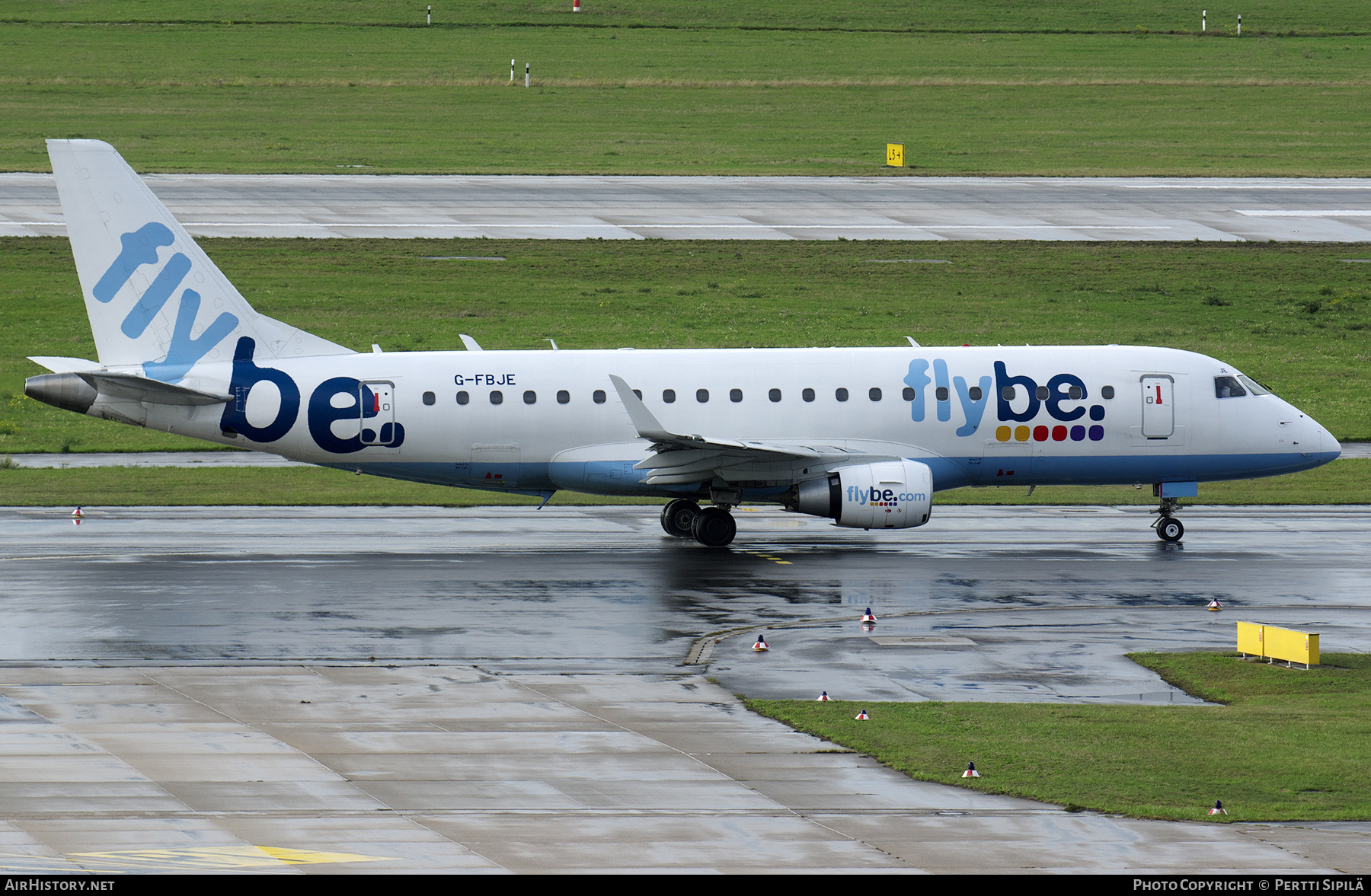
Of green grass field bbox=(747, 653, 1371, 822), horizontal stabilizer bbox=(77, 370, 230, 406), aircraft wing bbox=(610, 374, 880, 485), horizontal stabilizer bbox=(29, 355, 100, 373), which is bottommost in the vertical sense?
green grass field bbox=(747, 653, 1371, 822)

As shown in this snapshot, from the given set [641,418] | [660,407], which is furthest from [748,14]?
[641,418]

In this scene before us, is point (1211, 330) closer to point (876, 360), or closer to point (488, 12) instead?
point (876, 360)

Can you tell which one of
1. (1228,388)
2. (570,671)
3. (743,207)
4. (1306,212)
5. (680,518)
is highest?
(743,207)

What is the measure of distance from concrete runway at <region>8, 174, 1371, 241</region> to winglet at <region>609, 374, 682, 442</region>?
38.3 metres

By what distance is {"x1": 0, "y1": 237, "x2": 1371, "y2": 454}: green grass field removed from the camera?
196ft

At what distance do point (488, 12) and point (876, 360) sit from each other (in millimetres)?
109054

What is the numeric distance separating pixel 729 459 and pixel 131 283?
12764 mm

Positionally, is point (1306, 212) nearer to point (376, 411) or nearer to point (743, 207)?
point (743, 207)

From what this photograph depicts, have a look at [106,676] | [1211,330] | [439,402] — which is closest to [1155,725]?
[106,676]

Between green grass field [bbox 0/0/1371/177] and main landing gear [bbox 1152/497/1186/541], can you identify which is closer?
→ main landing gear [bbox 1152/497/1186/541]

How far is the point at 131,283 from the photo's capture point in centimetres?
3516

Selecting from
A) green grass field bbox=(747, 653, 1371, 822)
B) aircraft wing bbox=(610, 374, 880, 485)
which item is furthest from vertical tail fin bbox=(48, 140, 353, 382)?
green grass field bbox=(747, 653, 1371, 822)

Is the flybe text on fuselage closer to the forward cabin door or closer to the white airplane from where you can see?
the white airplane

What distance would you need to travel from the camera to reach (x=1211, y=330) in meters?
62.1
